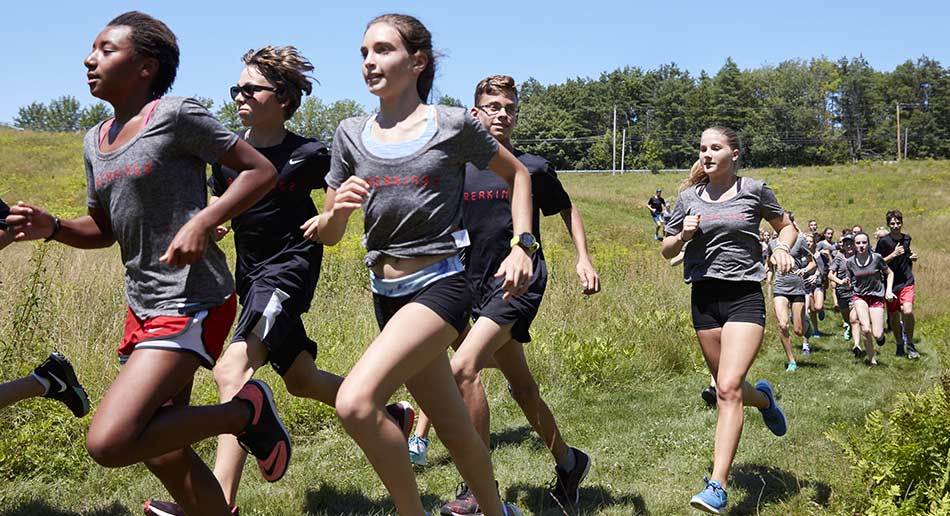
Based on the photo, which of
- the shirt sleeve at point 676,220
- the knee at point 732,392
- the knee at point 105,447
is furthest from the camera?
the shirt sleeve at point 676,220

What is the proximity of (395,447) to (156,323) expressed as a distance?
938 millimetres

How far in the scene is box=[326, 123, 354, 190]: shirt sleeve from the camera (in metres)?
3.48

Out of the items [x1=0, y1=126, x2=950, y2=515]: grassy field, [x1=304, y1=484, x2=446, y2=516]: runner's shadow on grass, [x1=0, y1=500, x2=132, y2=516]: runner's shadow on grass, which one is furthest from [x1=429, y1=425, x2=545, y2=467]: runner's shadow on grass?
[x1=0, y1=500, x2=132, y2=516]: runner's shadow on grass

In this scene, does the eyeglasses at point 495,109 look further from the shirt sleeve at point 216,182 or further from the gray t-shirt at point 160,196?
the gray t-shirt at point 160,196

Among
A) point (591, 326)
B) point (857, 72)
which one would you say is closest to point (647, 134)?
point (857, 72)

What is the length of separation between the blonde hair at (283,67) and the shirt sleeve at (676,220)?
2.24 m

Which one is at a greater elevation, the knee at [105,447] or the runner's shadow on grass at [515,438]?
the knee at [105,447]

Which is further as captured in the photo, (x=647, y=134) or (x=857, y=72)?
(x=857, y=72)

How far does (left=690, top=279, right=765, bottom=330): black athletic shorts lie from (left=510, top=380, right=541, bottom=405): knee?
1004 millimetres

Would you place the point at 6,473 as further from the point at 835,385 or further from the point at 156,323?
the point at 835,385

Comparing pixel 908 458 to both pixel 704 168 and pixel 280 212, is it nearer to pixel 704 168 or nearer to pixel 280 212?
pixel 704 168

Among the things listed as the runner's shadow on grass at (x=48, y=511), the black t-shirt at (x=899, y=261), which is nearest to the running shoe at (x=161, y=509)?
the runner's shadow on grass at (x=48, y=511)

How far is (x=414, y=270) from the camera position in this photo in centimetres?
337

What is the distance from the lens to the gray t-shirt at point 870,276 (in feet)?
40.8
